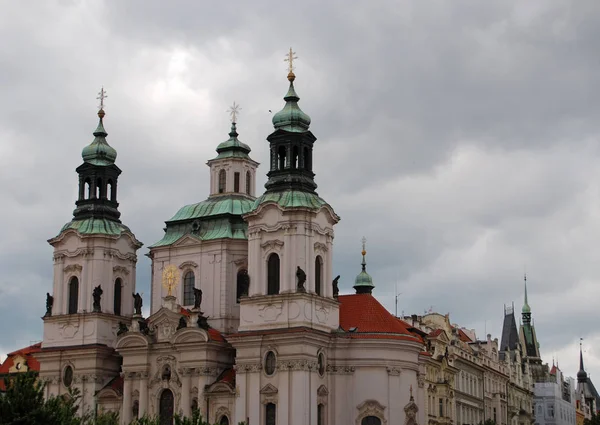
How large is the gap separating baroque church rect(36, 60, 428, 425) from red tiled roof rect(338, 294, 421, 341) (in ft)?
0.33

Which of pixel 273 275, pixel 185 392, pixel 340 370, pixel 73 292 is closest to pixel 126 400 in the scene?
pixel 185 392

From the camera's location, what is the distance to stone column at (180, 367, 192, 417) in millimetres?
62062

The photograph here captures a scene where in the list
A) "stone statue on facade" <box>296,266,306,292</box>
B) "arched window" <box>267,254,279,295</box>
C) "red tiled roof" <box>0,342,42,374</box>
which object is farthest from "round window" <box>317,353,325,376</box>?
"red tiled roof" <box>0,342,42,374</box>

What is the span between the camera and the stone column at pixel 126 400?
209 feet

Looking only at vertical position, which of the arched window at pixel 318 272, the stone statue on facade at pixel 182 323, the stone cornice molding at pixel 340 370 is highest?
the arched window at pixel 318 272

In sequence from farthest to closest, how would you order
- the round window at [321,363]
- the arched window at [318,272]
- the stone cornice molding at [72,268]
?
1. the stone cornice molding at [72,268]
2. the arched window at [318,272]
3. the round window at [321,363]

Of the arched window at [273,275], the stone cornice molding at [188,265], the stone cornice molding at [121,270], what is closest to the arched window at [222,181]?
the stone cornice molding at [188,265]

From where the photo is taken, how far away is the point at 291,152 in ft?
208

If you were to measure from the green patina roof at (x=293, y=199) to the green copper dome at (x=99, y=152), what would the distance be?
41.1 ft

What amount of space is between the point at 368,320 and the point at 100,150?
20430 millimetres

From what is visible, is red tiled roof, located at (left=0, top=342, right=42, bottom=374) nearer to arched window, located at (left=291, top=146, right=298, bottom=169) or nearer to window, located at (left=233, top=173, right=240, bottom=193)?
window, located at (left=233, top=173, right=240, bottom=193)

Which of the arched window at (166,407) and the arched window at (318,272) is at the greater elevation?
the arched window at (318,272)

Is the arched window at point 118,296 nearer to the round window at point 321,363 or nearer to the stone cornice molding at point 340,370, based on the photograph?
the round window at point 321,363

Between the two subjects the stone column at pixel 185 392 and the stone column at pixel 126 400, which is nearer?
the stone column at pixel 185 392
